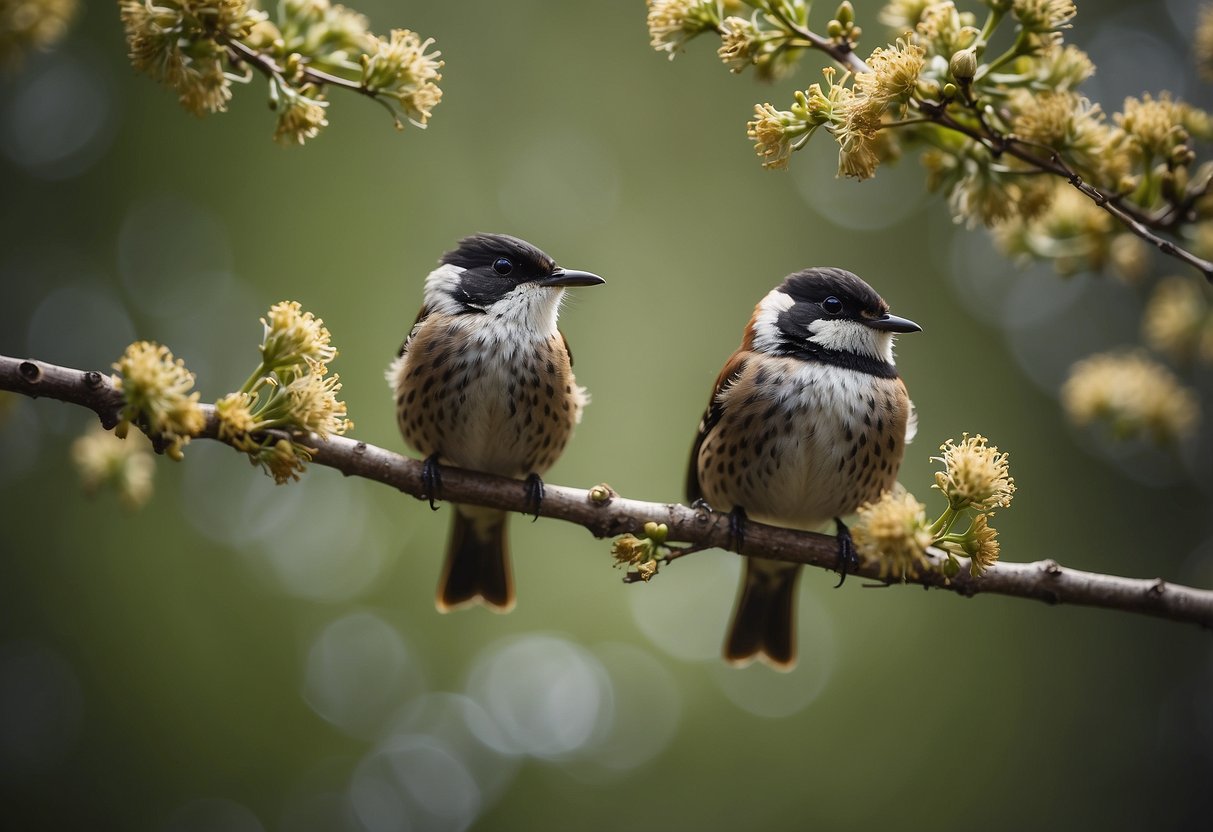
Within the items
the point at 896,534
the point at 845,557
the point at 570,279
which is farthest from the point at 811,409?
the point at 896,534

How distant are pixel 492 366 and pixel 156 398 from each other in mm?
1620

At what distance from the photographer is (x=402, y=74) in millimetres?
2730

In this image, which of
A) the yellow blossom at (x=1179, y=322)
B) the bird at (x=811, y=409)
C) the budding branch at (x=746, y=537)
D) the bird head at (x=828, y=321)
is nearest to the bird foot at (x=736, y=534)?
the budding branch at (x=746, y=537)

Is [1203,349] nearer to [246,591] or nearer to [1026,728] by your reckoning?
[1026,728]

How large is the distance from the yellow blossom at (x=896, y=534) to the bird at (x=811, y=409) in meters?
1.05

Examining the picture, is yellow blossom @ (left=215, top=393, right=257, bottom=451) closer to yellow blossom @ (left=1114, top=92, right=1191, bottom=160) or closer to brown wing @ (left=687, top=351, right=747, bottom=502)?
brown wing @ (left=687, top=351, right=747, bottom=502)

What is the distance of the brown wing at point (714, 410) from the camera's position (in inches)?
145

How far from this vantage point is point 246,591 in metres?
6.61

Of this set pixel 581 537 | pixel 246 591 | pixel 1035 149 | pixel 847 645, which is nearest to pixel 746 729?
pixel 847 645

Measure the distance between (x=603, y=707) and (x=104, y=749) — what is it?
3.20 metres

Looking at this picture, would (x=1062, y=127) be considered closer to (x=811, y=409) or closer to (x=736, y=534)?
(x=811, y=409)

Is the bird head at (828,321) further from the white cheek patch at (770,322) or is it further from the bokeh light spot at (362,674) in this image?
the bokeh light spot at (362,674)

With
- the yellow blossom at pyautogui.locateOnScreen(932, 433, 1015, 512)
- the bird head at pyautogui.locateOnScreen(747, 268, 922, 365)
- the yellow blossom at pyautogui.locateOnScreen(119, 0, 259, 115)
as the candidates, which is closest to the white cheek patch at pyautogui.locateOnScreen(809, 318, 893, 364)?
the bird head at pyautogui.locateOnScreen(747, 268, 922, 365)

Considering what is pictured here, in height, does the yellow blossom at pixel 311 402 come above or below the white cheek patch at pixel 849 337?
below
